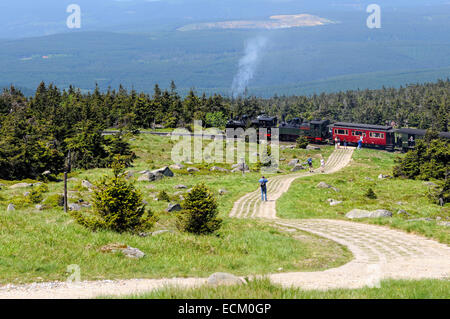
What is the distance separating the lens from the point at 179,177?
1914 inches

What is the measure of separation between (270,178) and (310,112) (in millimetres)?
104052

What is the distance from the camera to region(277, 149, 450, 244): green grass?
23973 mm

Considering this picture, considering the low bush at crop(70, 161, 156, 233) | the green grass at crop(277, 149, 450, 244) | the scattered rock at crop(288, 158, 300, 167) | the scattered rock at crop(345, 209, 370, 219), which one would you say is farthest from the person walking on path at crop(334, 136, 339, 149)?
the low bush at crop(70, 161, 156, 233)

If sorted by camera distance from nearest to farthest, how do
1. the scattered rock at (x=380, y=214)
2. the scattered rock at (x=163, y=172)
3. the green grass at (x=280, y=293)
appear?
the green grass at (x=280, y=293) < the scattered rock at (x=380, y=214) < the scattered rock at (x=163, y=172)

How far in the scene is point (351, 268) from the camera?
1555cm

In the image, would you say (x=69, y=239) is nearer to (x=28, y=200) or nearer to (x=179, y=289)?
(x=179, y=289)

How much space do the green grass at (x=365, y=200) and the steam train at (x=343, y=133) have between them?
60.5 ft

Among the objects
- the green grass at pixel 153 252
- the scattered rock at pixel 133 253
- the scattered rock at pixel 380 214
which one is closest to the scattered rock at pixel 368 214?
the scattered rock at pixel 380 214

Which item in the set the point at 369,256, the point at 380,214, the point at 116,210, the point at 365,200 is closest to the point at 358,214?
the point at 380,214

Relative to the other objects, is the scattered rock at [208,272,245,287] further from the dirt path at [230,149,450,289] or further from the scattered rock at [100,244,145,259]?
the scattered rock at [100,244,145,259]

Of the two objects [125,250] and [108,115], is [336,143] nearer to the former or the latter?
[108,115]

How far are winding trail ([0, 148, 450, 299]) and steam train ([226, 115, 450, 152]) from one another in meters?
47.5

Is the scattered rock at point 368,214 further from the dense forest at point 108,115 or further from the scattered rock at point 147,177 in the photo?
the dense forest at point 108,115

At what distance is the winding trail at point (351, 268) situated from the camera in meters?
12.0
